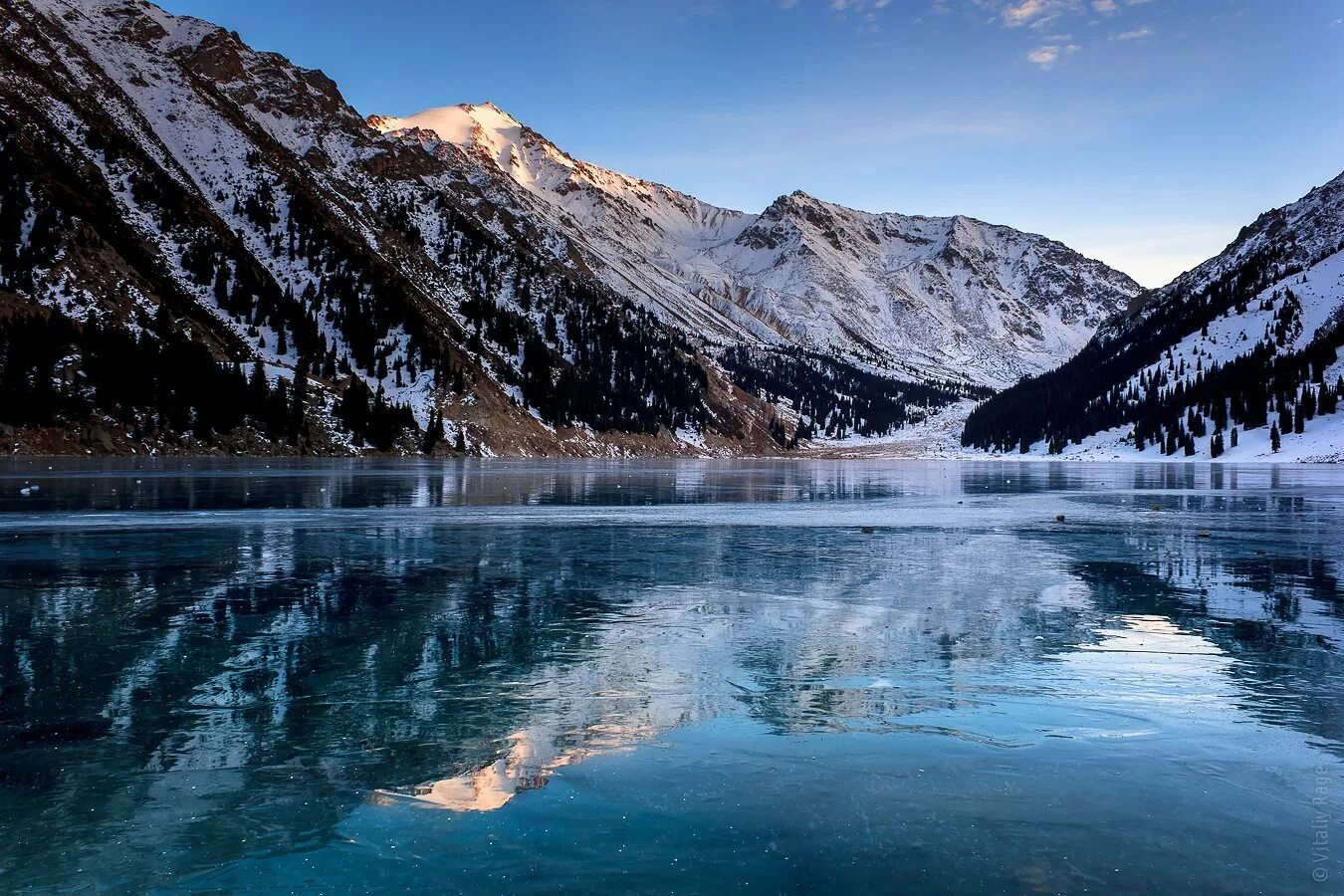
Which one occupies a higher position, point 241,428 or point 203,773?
point 241,428

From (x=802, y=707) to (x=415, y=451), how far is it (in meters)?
161

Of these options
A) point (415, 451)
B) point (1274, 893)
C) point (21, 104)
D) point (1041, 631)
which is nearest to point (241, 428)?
point (415, 451)

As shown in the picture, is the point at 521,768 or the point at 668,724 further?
the point at 668,724

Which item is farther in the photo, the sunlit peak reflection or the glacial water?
the sunlit peak reflection

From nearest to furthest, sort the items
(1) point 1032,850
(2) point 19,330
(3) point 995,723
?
(1) point 1032,850, (3) point 995,723, (2) point 19,330

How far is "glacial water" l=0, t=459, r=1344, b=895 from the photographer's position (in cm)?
906

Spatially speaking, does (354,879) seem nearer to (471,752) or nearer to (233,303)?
(471,752)

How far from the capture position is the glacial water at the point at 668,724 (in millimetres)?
9062

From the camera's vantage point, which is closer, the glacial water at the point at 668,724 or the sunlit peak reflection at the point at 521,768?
the glacial water at the point at 668,724

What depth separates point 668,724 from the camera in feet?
43.9

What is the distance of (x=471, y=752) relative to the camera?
39.3 ft

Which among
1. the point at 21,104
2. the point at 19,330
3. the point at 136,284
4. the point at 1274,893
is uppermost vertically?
the point at 21,104

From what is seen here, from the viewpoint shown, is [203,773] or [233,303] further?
[233,303]

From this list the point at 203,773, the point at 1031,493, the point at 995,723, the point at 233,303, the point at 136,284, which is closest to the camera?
the point at 203,773
